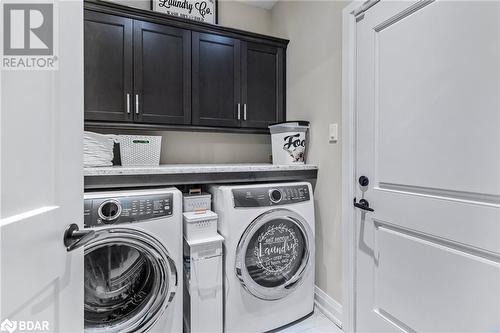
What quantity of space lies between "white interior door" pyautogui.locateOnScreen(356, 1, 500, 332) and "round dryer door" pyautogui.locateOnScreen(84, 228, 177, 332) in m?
1.22

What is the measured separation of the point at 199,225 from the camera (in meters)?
1.46

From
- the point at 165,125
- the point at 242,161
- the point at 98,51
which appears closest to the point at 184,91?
the point at 165,125

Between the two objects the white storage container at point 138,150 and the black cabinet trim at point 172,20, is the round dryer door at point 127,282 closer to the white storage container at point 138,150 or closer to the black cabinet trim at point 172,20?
the white storage container at point 138,150

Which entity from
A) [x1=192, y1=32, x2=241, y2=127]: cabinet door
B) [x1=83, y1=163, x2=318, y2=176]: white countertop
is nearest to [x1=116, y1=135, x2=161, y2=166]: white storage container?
[x1=83, y1=163, x2=318, y2=176]: white countertop

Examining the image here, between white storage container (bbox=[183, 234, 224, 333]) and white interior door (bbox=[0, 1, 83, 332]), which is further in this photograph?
white storage container (bbox=[183, 234, 224, 333])

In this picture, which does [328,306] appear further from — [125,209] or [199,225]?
[125,209]

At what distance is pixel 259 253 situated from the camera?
1.63m

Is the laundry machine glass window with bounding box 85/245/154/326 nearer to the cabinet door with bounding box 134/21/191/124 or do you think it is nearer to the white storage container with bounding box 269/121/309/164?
the cabinet door with bounding box 134/21/191/124

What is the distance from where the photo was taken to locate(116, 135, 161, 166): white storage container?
1776mm

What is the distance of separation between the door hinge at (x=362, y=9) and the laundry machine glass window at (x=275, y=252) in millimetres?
1402

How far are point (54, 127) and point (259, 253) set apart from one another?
136 cm
